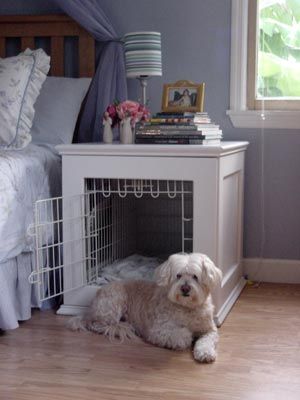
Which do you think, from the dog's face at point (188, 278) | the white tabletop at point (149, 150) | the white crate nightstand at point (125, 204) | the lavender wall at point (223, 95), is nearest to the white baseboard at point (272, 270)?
the lavender wall at point (223, 95)

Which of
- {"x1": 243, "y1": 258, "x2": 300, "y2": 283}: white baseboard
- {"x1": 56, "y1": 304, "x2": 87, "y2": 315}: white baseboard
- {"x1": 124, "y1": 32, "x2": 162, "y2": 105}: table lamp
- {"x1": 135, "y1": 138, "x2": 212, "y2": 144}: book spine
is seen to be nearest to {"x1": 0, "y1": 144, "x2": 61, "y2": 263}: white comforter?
{"x1": 56, "y1": 304, "x2": 87, "y2": 315}: white baseboard

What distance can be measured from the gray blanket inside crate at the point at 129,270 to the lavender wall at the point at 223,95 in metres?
0.57

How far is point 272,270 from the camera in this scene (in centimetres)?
306

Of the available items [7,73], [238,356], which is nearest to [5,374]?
[238,356]

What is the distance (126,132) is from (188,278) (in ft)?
2.55

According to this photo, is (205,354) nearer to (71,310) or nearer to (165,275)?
(165,275)

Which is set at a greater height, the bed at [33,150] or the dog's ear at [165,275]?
the bed at [33,150]

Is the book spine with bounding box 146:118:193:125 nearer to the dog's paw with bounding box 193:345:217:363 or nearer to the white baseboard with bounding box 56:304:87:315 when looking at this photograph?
the white baseboard with bounding box 56:304:87:315

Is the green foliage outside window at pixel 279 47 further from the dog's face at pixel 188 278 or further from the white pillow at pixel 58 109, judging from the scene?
the dog's face at pixel 188 278

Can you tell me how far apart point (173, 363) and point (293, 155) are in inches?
53.0

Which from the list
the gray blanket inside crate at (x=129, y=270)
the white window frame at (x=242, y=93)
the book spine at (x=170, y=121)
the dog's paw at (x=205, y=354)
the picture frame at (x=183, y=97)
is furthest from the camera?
the white window frame at (x=242, y=93)

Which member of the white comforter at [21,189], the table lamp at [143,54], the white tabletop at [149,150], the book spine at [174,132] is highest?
the table lamp at [143,54]

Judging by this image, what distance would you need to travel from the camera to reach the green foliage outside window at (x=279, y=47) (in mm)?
2990

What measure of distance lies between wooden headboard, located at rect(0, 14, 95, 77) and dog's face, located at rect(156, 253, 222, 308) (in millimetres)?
1343
